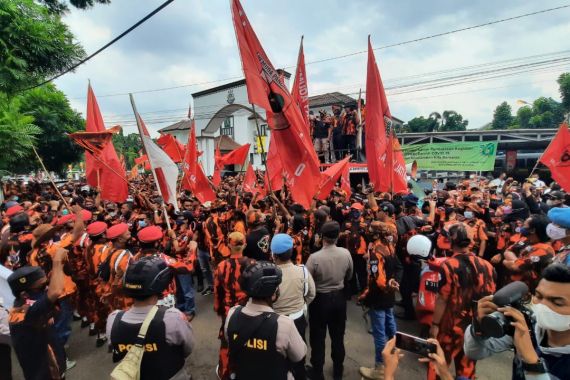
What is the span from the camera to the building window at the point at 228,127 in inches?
1679

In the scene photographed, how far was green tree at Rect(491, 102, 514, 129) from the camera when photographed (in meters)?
64.8

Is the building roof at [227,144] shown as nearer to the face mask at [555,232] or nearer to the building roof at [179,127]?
the building roof at [179,127]

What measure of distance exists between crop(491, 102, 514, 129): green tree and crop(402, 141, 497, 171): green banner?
64.4 meters

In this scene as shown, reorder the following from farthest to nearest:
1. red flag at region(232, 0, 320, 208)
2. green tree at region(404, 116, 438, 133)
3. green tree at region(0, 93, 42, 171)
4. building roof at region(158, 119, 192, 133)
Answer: green tree at region(404, 116, 438, 133) < building roof at region(158, 119, 192, 133) < green tree at region(0, 93, 42, 171) < red flag at region(232, 0, 320, 208)

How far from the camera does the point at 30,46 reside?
8.62 m

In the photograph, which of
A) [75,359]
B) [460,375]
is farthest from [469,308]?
[75,359]

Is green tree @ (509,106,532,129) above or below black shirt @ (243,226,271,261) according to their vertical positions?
above

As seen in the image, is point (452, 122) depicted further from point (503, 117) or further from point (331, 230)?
point (331, 230)

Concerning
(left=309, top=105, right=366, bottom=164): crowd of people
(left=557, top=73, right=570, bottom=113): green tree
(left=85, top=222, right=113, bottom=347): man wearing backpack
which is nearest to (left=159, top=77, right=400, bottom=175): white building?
(left=309, top=105, right=366, bottom=164): crowd of people

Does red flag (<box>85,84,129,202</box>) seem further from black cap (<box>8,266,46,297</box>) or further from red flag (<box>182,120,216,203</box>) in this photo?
black cap (<box>8,266,46,297</box>)

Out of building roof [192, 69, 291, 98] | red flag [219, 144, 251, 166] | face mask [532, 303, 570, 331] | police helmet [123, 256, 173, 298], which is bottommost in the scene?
face mask [532, 303, 570, 331]

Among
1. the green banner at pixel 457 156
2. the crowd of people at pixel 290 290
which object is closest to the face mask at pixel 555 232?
the crowd of people at pixel 290 290

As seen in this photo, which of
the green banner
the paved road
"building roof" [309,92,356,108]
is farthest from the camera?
"building roof" [309,92,356,108]

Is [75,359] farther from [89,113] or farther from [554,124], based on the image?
[554,124]
